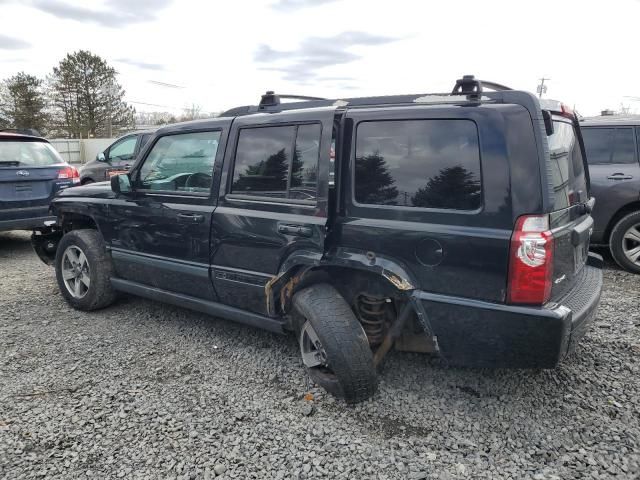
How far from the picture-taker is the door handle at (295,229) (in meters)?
2.99

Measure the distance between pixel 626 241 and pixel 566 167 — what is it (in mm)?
3433

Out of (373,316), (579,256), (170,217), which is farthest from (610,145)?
(170,217)

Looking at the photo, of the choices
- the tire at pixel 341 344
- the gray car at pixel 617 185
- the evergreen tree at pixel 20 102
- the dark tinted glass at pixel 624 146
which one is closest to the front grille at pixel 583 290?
the tire at pixel 341 344

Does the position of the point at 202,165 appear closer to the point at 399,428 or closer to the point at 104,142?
the point at 399,428

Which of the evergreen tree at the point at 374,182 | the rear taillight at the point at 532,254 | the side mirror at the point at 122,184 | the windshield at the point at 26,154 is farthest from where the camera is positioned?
the windshield at the point at 26,154

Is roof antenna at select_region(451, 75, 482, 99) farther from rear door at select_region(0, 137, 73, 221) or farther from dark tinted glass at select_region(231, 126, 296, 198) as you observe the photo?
rear door at select_region(0, 137, 73, 221)

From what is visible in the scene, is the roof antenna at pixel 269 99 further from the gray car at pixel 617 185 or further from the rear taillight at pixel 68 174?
the rear taillight at pixel 68 174

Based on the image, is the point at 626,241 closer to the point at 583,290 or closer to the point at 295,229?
the point at 583,290

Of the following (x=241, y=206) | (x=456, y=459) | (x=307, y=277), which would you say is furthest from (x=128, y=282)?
(x=456, y=459)

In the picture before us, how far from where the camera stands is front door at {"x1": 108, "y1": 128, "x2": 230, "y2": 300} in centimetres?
361

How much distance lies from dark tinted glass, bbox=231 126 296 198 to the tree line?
34.2 m

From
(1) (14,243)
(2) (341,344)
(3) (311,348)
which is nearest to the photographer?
(2) (341,344)

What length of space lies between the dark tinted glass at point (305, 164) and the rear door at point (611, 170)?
4.09 metres

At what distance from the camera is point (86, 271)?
14.7ft
